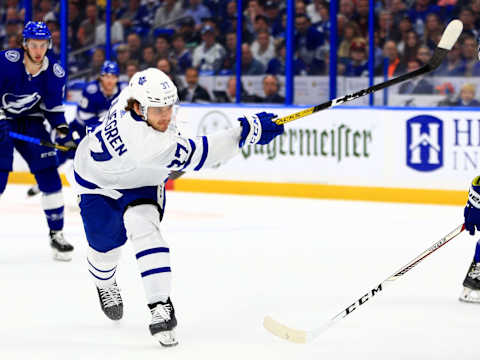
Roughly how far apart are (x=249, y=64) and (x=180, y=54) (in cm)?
66

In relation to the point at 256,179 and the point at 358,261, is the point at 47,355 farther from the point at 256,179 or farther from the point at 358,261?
the point at 256,179

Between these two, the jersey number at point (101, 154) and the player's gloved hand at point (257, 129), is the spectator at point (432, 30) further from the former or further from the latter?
the jersey number at point (101, 154)

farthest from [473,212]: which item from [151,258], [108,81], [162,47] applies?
[162,47]

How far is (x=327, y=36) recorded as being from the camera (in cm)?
799

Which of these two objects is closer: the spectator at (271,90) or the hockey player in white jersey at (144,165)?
the hockey player in white jersey at (144,165)

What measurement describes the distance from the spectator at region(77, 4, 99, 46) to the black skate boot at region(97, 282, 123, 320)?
5586 millimetres

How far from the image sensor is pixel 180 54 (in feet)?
28.5

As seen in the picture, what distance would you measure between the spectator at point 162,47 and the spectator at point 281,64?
978 mm

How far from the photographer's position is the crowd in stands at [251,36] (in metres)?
7.53

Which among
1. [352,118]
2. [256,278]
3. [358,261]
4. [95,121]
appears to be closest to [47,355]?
[256,278]

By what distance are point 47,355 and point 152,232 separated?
0.51 metres

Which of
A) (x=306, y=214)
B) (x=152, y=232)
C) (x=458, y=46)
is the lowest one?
(x=306, y=214)

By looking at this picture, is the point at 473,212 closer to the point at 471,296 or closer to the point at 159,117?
the point at 471,296

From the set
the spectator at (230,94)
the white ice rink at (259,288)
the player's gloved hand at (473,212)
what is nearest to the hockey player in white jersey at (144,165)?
the white ice rink at (259,288)
